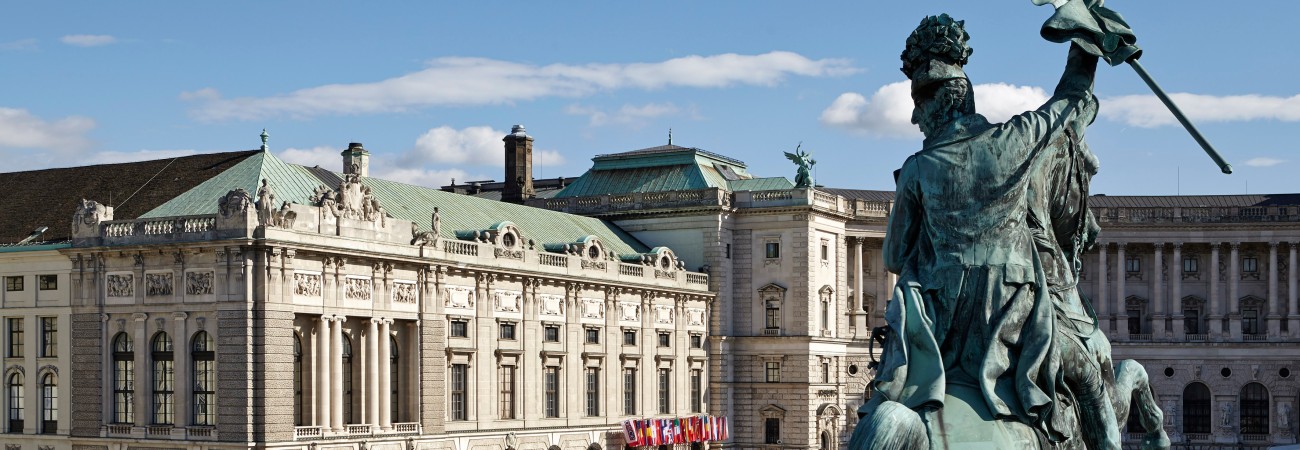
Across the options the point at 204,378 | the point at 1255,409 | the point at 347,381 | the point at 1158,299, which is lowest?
the point at 1255,409

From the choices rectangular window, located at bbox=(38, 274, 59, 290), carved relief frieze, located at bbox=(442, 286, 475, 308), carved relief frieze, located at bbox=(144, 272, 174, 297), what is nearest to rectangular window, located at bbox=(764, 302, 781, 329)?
carved relief frieze, located at bbox=(442, 286, 475, 308)

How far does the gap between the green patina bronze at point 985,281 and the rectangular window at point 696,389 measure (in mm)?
91107

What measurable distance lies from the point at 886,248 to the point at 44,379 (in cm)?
6747

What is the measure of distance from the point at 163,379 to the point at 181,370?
141 centimetres

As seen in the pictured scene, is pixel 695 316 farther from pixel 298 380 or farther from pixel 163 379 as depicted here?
pixel 163 379

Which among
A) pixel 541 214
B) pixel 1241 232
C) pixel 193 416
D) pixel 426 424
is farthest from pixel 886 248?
pixel 1241 232

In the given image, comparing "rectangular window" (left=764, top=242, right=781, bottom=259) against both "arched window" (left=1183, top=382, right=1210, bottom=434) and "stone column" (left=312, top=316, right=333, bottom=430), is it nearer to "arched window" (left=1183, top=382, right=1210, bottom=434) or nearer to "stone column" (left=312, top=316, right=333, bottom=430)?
"arched window" (left=1183, top=382, right=1210, bottom=434)

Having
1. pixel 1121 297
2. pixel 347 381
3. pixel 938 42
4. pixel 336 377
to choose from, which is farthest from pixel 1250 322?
pixel 938 42

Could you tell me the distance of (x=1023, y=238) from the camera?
16391 millimetres

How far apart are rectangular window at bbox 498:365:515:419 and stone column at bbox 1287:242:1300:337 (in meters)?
58.0

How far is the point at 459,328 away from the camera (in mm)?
86438

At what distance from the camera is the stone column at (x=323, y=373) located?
75.1m

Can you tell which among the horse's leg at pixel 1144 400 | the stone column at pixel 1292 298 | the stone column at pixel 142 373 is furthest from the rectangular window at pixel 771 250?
the horse's leg at pixel 1144 400

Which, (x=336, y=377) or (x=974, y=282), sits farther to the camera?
(x=336, y=377)
